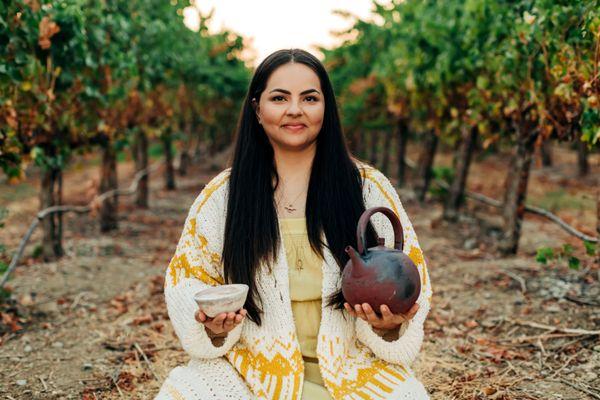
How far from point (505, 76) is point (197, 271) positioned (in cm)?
374

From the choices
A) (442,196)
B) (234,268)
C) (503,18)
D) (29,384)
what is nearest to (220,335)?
(234,268)

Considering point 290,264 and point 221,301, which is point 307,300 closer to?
point 290,264

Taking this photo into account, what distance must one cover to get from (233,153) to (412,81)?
234 inches

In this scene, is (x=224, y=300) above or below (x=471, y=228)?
above

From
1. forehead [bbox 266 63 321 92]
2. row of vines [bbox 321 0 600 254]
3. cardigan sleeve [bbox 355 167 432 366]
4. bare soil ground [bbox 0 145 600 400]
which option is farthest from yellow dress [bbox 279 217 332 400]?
row of vines [bbox 321 0 600 254]

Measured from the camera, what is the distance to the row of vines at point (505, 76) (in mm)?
3812

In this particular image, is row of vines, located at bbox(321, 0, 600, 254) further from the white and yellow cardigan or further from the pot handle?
the white and yellow cardigan

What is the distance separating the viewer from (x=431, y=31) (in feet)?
23.0

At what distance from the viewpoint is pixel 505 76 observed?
5047 mm

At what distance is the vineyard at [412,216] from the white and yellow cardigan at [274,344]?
1190mm

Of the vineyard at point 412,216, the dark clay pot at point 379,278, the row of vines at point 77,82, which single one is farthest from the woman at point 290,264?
the row of vines at point 77,82

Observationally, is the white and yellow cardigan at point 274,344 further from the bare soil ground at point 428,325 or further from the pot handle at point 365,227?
the bare soil ground at point 428,325

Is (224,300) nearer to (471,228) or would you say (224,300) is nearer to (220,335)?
(220,335)

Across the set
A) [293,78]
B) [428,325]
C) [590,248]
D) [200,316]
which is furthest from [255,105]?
[590,248]
